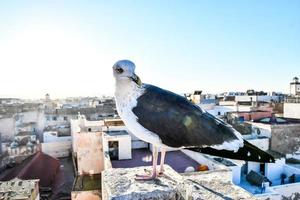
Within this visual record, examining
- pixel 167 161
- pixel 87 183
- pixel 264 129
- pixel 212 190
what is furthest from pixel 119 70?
pixel 264 129

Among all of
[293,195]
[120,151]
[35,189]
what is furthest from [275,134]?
[35,189]

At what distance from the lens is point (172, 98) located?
9.61 ft

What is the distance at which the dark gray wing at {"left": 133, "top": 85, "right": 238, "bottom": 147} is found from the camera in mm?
2787

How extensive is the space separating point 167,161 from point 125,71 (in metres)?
10.4

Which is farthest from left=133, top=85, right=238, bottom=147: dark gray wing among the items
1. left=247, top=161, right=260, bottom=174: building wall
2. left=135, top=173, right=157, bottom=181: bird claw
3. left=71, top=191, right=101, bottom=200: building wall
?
left=247, top=161, right=260, bottom=174: building wall

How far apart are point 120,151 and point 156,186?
11232 millimetres

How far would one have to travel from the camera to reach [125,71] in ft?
9.16

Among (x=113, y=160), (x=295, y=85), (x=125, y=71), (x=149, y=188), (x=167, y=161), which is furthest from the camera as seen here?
(x=295, y=85)

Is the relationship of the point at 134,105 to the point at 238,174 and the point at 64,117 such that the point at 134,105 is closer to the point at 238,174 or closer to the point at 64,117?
the point at 238,174

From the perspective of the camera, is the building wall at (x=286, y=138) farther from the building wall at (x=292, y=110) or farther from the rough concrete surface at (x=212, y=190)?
the rough concrete surface at (x=212, y=190)

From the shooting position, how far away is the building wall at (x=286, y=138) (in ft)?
56.7

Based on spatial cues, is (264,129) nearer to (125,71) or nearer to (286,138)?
(286,138)

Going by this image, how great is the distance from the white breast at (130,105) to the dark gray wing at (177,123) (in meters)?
0.04

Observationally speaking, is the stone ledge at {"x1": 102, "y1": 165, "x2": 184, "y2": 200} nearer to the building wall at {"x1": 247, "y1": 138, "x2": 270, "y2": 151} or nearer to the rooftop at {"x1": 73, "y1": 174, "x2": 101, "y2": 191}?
the rooftop at {"x1": 73, "y1": 174, "x2": 101, "y2": 191}
